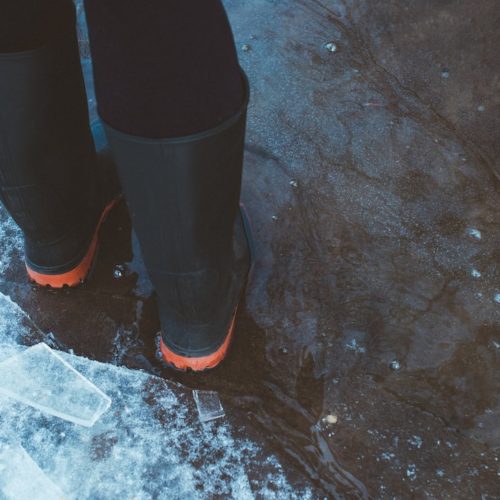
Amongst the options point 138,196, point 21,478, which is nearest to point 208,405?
point 21,478

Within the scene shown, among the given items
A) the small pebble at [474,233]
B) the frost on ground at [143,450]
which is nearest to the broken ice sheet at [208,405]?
the frost on ground at [143,450]

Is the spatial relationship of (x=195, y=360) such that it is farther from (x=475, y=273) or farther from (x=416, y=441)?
(x=475, y=273)

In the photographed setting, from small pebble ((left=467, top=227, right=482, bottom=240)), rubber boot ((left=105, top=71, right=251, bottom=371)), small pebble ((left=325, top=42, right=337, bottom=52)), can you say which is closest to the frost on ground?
rubber boot ((left=105, top=71, right=251, bottom=371))

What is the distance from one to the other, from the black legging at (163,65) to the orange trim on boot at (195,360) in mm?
516

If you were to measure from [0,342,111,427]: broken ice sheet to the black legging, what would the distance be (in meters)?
0.58

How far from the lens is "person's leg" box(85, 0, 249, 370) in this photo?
26.9 inches

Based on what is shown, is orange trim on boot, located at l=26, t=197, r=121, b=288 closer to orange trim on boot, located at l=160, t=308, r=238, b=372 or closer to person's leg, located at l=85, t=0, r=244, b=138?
orange trim on boot, located at l=160, t=308, r=238, b=372

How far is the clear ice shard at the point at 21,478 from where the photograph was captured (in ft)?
3.25

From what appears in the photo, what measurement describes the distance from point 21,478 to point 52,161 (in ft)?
1.89

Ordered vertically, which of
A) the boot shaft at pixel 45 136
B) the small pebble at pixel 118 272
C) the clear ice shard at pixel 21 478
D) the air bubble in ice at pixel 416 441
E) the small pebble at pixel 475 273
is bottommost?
the clear ice shard at pixel 21 478

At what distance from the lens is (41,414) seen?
3.59 ft

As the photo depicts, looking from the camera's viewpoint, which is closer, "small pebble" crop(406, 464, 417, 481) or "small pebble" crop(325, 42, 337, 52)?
"small pebble" crop(406, 464, 417, 481)

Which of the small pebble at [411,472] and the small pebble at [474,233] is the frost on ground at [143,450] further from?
the small pebble at [474,233]

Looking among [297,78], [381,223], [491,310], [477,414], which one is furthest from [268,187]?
[477,414]
